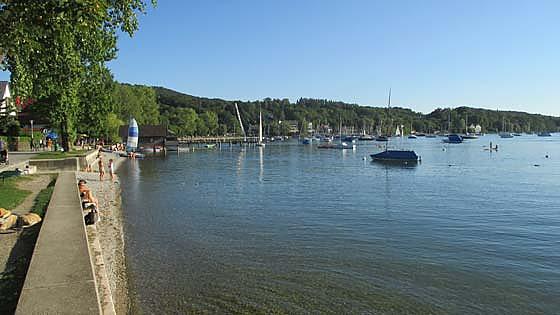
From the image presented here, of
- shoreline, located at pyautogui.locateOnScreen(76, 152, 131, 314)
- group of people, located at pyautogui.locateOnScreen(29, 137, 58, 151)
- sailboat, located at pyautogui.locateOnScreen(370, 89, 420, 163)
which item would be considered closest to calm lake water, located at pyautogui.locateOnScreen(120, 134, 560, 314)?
shoreline, located at pyautogui.locateOnScreen(76, 152, 131, 314)

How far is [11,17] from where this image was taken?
11539 mm

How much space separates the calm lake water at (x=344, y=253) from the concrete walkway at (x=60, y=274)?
194 cm

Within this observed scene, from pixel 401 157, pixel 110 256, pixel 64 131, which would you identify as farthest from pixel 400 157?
pixel 110 256

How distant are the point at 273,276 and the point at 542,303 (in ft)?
22.2

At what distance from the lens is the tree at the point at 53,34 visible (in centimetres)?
1128

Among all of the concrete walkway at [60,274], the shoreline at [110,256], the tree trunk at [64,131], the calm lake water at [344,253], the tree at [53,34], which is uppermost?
the tree at [53,34]

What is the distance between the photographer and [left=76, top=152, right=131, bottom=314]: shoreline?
9556mm

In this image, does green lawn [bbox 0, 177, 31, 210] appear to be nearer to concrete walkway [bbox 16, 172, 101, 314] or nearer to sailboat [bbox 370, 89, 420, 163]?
concrete walkway [bbox 16, 172, 101, 314]

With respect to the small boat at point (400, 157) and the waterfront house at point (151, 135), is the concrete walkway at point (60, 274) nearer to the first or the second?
the small boat at point (400, 157)

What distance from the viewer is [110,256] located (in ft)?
44.7

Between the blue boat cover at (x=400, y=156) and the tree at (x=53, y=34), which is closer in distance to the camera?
the tree at (x=53, y=34)

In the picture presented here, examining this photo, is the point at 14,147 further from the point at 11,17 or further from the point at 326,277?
the point at 326,277

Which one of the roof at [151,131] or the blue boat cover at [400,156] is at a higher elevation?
the roof at [151,131]

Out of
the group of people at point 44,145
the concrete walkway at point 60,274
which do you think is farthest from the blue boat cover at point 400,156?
the concrete walkway at point 60,274
